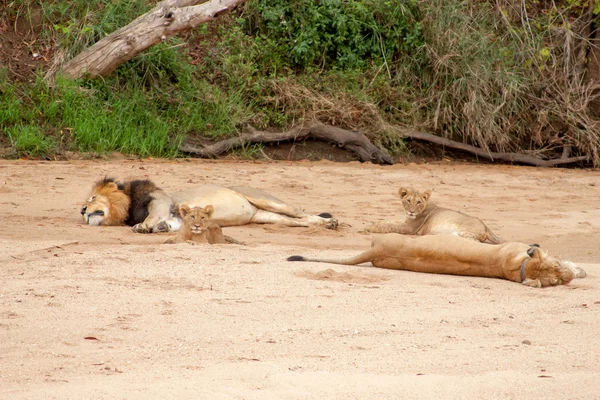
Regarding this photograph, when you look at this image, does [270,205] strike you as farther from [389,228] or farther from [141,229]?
[141,229]

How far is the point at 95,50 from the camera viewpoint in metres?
13.3

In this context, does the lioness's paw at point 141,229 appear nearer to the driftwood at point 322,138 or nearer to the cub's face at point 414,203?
Answer: the cub's face at point 414,203

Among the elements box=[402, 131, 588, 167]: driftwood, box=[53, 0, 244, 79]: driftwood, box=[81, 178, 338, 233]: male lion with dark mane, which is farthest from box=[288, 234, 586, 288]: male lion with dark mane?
box=[402, 131, 588, 167]: driftwood

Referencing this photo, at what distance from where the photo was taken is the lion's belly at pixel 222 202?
8844 mm

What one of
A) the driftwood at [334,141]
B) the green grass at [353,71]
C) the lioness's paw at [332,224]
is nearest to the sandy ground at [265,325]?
the lioness's paw at [332,224]

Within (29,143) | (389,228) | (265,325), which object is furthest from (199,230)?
(29,143)

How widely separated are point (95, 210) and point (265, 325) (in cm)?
420

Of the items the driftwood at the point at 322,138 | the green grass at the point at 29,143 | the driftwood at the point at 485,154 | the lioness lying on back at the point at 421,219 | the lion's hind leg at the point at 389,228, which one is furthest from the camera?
the driftwood at the point at 485,154

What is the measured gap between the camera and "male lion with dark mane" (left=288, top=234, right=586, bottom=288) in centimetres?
594

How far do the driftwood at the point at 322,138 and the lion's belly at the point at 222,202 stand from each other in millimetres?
4037

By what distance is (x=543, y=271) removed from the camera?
234 inches

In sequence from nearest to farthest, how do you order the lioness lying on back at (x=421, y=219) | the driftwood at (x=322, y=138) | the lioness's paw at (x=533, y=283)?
the lioness's paw at (x=533, y=283), the lioness lying on back at (x=421, y=219), the driftwood at (x=322, y=138)

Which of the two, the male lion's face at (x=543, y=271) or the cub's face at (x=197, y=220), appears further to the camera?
the cub's face at (x=197, y=220)

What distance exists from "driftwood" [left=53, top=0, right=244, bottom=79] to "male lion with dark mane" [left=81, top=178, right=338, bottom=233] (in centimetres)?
417
